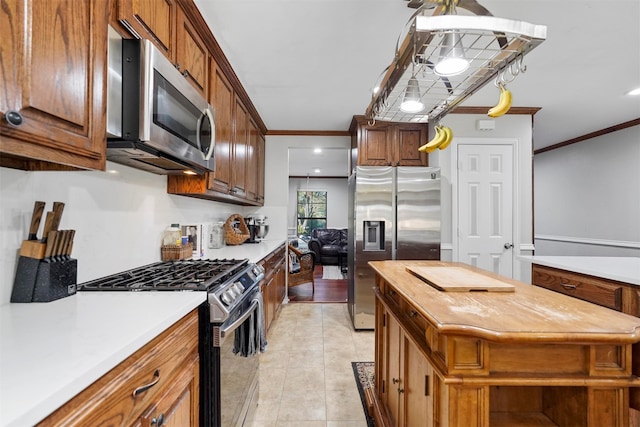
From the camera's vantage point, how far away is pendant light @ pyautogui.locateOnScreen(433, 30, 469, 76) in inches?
46.3

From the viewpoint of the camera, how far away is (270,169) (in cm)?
419

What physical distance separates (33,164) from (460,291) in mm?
1709

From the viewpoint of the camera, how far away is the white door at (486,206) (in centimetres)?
322

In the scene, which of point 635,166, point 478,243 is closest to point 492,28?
point 478,243

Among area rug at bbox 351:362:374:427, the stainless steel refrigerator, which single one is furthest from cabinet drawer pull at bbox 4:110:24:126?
the stainless steel refrigerator

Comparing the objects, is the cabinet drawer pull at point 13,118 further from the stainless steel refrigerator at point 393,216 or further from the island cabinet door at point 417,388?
the stainless steel refrigerator at point 393,216

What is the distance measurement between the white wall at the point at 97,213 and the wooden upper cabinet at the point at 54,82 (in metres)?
0.13

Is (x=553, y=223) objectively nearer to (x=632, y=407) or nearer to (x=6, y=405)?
(x=632, y=407)

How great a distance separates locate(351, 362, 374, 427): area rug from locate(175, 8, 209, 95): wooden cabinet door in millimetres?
2365

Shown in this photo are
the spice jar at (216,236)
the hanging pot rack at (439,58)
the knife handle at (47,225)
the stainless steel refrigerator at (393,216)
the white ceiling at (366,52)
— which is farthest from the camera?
the stainless steel refrigerator at (393,216)

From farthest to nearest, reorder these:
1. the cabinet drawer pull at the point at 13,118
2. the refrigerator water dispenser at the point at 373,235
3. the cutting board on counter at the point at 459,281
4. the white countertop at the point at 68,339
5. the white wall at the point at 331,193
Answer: the white wall at the point at 331,193, the refrigerator water dispenser at the point at 373,235, the cutting board on counter at the point at 459,281, the cabinet drawer pull at the point at 13,118, the white countertop at the point at 68,339

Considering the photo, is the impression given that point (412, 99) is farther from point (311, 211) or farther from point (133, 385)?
point (311, 211)

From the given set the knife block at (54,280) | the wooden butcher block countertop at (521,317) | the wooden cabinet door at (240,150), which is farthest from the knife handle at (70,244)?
the wooden cabinet door at (240,150)

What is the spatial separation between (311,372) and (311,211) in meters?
6.51
